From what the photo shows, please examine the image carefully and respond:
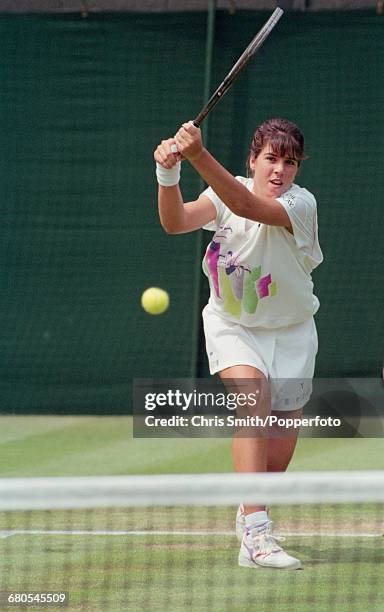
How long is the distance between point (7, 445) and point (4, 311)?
147cm

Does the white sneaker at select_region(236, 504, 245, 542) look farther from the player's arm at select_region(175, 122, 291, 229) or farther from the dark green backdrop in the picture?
the dark green backdrop

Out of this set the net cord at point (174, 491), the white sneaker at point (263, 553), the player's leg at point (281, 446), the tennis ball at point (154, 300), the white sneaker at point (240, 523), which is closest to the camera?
the net cord at point (174, 491)

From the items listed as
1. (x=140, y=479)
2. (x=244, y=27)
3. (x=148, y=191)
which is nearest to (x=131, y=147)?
(x=148, y=191)

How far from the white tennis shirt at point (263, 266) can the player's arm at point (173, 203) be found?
0.06 m

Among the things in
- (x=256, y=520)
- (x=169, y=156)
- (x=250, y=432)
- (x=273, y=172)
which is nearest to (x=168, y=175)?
(x=169, y=156)

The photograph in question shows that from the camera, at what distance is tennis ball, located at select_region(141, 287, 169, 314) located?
8.13m

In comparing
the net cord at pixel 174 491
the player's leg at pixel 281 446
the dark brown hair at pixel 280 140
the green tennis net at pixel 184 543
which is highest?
the dark brown hair at pixel 280 140

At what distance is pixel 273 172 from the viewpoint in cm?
449

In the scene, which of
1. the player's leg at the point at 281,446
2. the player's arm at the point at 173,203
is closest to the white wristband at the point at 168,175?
the player's arm at the point at 173,203

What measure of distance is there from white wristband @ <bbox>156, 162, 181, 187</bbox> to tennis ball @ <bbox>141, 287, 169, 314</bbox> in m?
3.80

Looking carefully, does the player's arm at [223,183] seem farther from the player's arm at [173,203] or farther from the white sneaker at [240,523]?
the white sneaker at [240,523]

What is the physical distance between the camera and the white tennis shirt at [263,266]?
4438mm

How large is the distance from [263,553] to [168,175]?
129 centimetres

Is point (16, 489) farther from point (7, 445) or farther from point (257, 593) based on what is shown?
point (7, 445)
